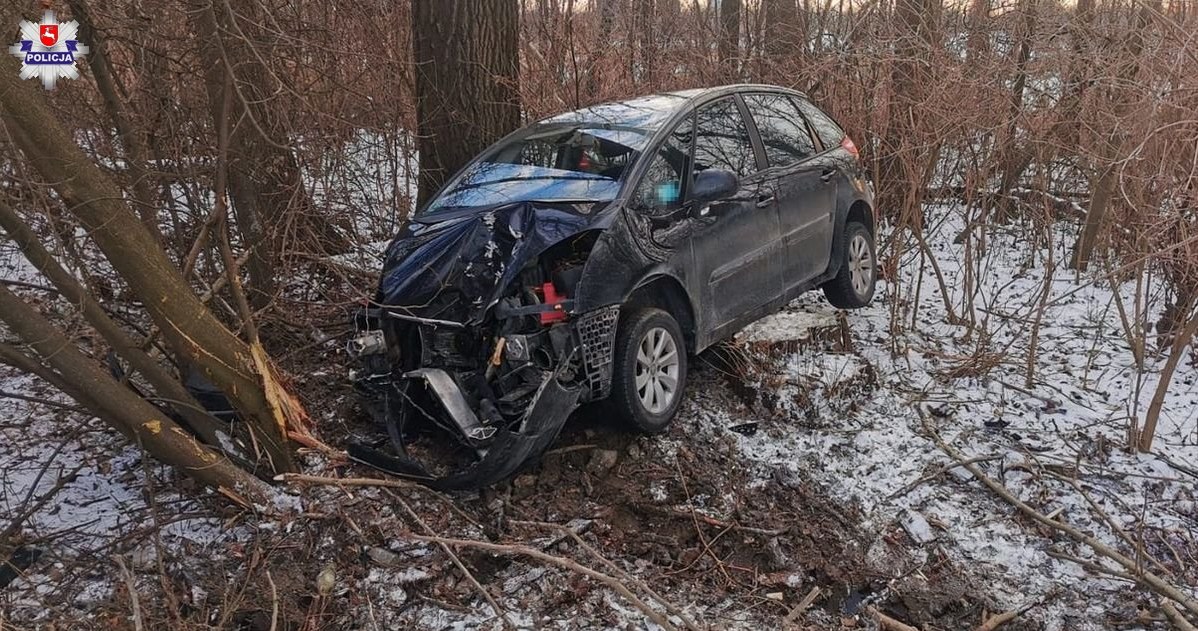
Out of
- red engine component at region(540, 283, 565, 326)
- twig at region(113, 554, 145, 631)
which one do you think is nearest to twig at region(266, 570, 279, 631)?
twig at region(113, 554, 145, 631)

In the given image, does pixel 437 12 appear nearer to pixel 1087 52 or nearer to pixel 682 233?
pixel 682 233

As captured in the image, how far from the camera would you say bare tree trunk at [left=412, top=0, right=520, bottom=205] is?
225 inches

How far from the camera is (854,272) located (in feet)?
19.5

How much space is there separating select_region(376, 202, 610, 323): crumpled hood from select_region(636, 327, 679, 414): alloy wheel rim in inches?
29.0

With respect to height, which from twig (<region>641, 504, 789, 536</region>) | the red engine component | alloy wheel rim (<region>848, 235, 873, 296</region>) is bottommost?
twig (<region>641, 504, 789, 536</region>)

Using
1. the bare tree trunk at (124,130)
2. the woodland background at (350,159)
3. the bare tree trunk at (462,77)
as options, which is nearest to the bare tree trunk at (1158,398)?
the woodland background at (350,159)

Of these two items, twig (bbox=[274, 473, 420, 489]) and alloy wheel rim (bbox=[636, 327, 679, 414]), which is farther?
alloy wheel rim (bbox=[636, 327, 679, 414])

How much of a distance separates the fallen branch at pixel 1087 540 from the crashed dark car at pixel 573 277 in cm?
147

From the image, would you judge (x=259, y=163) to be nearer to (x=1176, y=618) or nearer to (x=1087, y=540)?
(x=1087, y=540)

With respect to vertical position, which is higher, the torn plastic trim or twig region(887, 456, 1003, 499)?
the torn plastic trim

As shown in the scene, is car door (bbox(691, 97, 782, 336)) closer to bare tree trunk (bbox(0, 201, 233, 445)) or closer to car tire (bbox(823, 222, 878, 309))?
car tire (bbox(823, 222, 878, 309))

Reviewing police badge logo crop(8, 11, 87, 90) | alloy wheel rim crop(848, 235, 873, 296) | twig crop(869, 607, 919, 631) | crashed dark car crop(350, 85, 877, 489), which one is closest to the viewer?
twig crop(869, 607, 919, 631)

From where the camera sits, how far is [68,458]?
4.21 m

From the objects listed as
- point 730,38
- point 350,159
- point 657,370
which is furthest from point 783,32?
point 657,370
